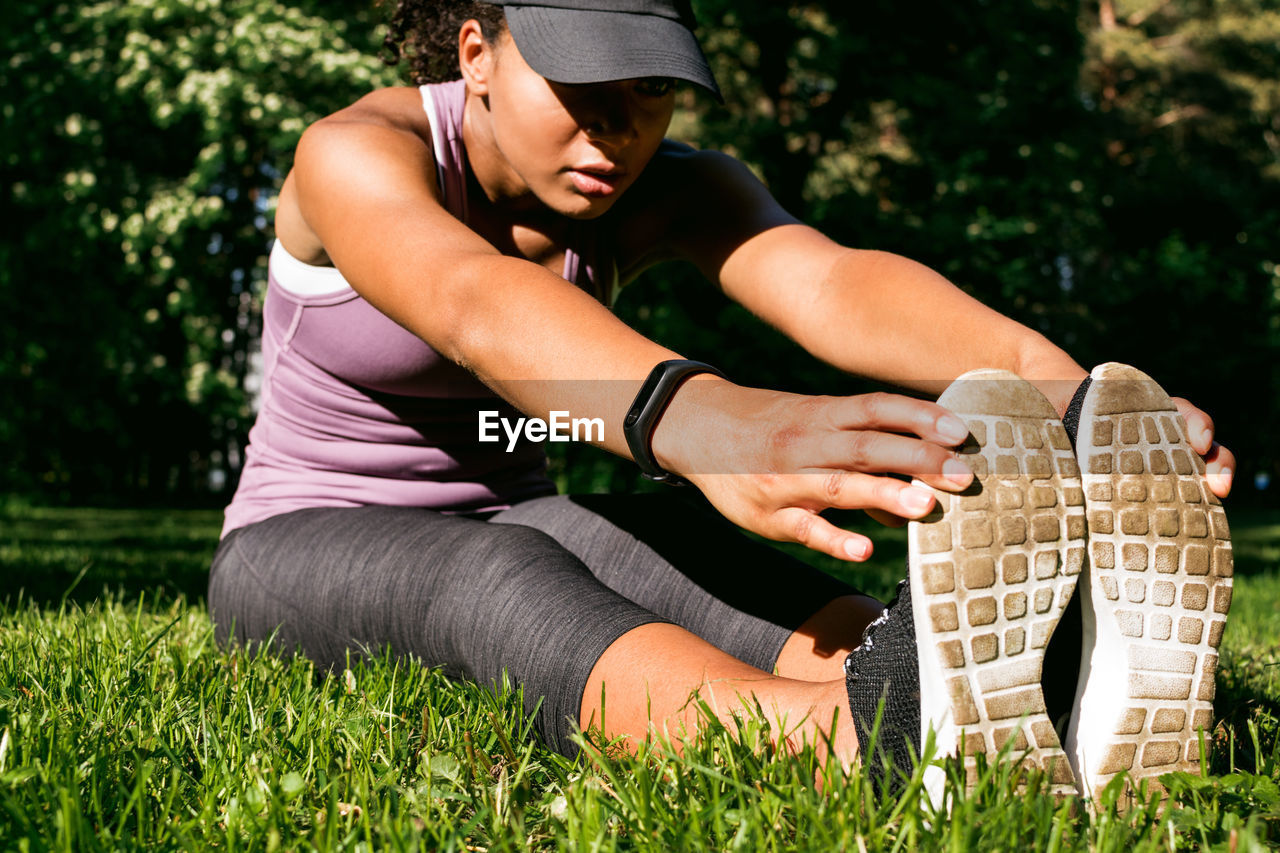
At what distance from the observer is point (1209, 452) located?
55.4 inches

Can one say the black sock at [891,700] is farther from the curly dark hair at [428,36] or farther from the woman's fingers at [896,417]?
the curly dark hair at [428,36]

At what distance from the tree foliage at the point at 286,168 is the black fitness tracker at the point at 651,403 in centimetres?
943

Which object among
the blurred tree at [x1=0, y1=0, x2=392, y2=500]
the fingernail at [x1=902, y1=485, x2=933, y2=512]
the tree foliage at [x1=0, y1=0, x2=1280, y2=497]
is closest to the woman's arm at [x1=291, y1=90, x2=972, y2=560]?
the fingernail at [x1=902, y1=485, x2=933, y2=512]

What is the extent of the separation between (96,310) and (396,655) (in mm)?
10721

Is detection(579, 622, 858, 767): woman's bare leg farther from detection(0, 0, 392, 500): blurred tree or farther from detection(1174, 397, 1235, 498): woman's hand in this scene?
detection(0, 0, 392, 500): blurred tree


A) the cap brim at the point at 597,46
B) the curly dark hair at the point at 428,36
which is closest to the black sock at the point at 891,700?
the cap brim at the point at 597,46

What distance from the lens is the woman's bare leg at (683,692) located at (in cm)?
133

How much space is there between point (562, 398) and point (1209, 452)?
→ 2.97ft

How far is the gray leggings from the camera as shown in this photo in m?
1.53

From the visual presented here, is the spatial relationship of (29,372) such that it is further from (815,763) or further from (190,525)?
(815,763)

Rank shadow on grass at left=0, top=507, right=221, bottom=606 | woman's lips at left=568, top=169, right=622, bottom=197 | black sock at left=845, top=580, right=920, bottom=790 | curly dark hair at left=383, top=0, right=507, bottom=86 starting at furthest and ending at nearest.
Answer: shadow on grass at left=0, top=507, right=221, bottom=606 → curly dark hair at left=383, top=0, right=507, bottom=86 → woman's lips at left=568, top=169, right=622, bottom=197 → black sock at left=845, top=580, right=920, bottom=790

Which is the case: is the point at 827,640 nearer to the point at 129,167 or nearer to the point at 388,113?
the point at 388,113

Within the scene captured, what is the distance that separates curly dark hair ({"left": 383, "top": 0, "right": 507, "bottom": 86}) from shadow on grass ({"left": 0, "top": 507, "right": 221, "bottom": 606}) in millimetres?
1423

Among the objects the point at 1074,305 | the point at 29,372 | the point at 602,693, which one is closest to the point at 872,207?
the point at 1074,305
